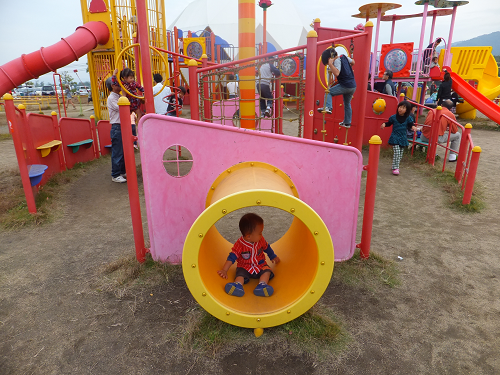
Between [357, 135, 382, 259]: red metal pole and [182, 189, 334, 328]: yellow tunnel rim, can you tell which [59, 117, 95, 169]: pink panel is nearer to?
[182, 189, 334, 328]: yellow tunnel rim

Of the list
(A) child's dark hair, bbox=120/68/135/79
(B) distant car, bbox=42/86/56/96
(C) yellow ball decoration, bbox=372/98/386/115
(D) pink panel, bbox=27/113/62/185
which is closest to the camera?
(D) pink panel, bbox=27/113/62/185

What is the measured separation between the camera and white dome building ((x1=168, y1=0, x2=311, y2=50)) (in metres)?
31.1

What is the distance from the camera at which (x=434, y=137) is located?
6.54m

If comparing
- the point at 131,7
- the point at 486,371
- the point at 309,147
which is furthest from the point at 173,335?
the point at 131,7

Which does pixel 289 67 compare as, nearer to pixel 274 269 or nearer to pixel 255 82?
pixel 255 82

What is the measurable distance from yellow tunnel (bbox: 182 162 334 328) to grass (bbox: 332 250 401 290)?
47 cm

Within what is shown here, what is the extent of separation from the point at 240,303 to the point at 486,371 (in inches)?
59.9

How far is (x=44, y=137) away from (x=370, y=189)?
5.08 metres

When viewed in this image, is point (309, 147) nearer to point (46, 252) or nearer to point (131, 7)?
point (46, 252)

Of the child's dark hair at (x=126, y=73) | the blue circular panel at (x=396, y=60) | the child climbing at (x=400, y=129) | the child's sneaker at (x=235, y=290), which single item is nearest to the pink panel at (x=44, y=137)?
the child's dark hair at (x=126, y=73)

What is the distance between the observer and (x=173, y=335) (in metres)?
2.25

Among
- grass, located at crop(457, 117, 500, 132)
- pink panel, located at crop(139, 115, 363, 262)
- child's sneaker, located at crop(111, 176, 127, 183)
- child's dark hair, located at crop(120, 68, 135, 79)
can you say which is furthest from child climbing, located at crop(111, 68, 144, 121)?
grass, located at crop(457, 117, 500, 132)

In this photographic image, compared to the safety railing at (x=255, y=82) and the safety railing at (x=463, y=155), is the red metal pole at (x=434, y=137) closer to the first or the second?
the safety railing at (x=463, y=155)

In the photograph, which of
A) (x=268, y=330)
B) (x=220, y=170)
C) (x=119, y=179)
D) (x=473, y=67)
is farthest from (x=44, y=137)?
(x=473, y=67)
